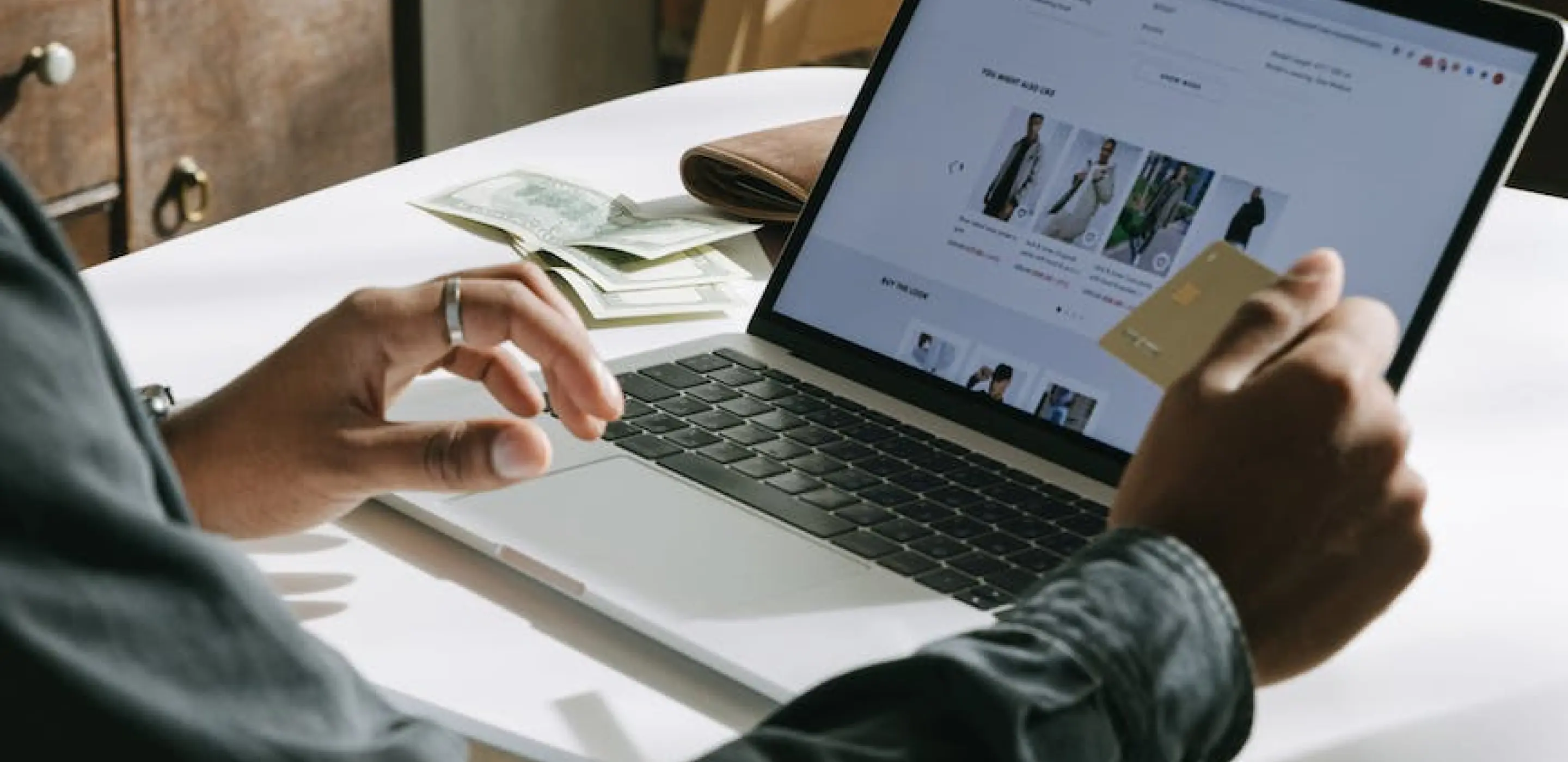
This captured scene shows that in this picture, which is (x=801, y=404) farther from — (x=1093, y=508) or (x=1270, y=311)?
(x=1270, y=311)

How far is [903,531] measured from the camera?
1.07 metres

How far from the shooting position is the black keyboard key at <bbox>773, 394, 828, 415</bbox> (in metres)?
1.22

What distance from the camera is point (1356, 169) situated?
3.74ft

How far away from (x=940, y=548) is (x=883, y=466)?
0.11 meters

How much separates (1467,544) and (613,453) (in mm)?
472

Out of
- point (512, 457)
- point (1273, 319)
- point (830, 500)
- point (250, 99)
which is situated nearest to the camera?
point (1273, 319)

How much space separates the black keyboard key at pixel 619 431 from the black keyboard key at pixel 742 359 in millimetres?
126

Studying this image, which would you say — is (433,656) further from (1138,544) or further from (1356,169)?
(1356,169)

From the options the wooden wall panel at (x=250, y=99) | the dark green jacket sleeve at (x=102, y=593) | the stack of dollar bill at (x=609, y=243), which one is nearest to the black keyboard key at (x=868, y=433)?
the stack of dollar bill at (x=609, y=243)

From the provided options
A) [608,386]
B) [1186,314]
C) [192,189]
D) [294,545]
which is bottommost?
[192,189]

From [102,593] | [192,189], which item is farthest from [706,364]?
[192,189]

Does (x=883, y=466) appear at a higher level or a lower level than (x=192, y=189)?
higher

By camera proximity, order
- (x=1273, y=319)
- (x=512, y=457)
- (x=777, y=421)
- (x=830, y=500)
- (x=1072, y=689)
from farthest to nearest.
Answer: (x=777, y=421) < (x=830, y=500) < (x=512, y=457) < (x=1273, y=319) < (x=1072, y=689)

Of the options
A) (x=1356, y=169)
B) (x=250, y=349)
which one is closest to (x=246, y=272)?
(x=250, y=349)
